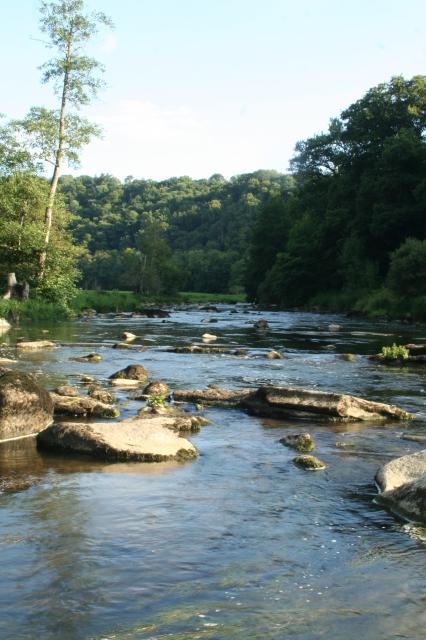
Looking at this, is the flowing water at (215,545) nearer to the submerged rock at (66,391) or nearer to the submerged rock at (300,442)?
the submerged rock at (300,442)

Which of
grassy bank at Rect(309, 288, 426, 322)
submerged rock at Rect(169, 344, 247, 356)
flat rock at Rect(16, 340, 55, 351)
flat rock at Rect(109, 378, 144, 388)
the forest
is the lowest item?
flat rock at Rect(16, 340, 55, 351)

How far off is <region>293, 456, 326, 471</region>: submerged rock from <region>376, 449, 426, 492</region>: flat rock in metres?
0.88

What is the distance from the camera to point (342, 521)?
23.0 ft

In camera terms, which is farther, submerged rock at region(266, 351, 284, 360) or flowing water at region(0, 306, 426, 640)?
submerged rock at region(266, 351, 284, 360)

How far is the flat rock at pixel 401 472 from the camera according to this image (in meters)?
7.97

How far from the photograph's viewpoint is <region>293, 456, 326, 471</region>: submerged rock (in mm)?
9086

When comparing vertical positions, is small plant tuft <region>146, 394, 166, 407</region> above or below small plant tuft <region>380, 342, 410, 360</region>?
below

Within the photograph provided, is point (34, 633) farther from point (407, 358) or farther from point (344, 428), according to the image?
point (407, 358)

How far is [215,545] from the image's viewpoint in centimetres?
626

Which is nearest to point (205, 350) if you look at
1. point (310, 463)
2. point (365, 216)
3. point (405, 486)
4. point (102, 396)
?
point (102, 396)

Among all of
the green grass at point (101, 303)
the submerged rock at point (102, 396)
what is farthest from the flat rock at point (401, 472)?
the green grass at point (101, 303)

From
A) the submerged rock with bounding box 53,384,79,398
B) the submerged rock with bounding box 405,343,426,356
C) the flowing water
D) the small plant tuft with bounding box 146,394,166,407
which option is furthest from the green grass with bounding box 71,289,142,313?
the flowing water

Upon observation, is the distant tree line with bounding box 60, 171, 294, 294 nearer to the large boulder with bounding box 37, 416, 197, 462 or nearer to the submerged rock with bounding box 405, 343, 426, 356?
the submerged rock with bounding box 405, 343, 426, 356

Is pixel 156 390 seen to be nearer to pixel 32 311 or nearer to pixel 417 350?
pixel 417 350
